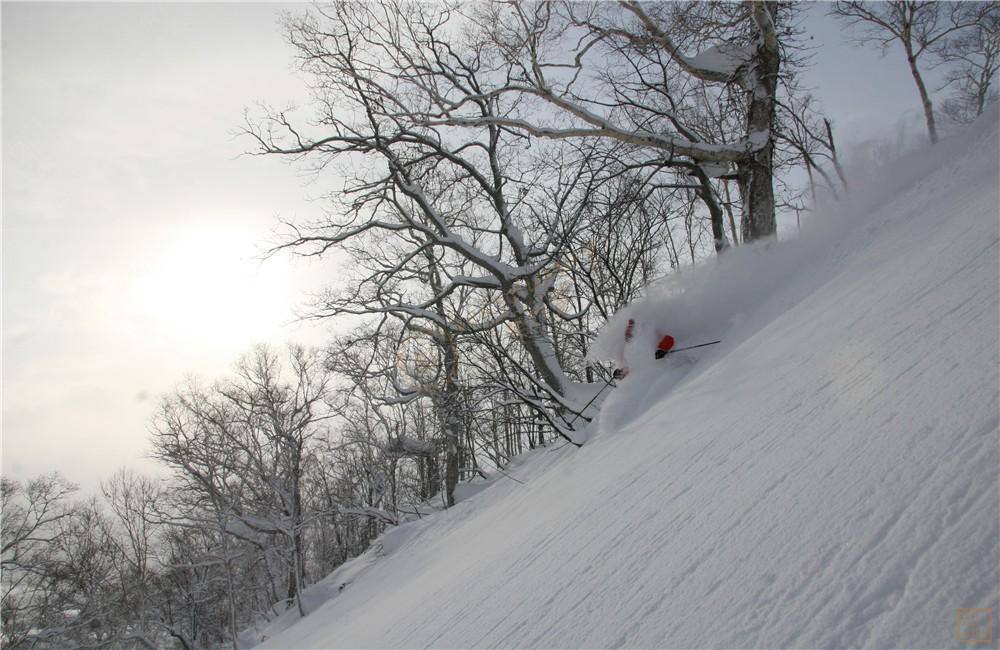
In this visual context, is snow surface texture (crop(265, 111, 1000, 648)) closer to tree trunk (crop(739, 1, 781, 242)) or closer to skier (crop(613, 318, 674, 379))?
skier (crop(613, 318, 674, 379))

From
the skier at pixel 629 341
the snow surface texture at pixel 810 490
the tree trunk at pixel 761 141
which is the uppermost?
the tree trunk at pixel 761 141

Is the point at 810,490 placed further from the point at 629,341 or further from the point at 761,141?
the point at 761,141

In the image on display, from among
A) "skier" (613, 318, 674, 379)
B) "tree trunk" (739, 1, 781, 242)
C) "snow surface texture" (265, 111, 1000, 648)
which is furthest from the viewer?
"tree trunk" (739, 1, 781, 242)

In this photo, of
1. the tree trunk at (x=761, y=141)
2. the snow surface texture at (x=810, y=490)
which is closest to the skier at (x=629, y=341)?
the snow surface texture at (x=810, y=490)

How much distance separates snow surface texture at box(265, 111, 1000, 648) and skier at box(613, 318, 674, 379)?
61 cm

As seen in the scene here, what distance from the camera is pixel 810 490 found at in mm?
1518

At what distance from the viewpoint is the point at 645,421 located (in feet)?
13.1

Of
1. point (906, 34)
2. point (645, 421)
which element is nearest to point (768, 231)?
point (645, 421)

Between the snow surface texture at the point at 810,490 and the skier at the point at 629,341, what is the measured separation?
0.61 metres

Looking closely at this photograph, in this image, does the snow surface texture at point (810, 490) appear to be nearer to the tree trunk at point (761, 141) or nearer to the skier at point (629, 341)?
the skier at point (629, 341)

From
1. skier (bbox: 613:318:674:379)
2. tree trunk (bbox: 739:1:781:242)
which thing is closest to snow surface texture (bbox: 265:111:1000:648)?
skier (bbox: 613:318:674:379)

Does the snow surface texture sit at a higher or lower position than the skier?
lower

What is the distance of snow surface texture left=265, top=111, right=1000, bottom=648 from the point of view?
1.09m

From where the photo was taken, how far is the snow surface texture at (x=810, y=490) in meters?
1.09
